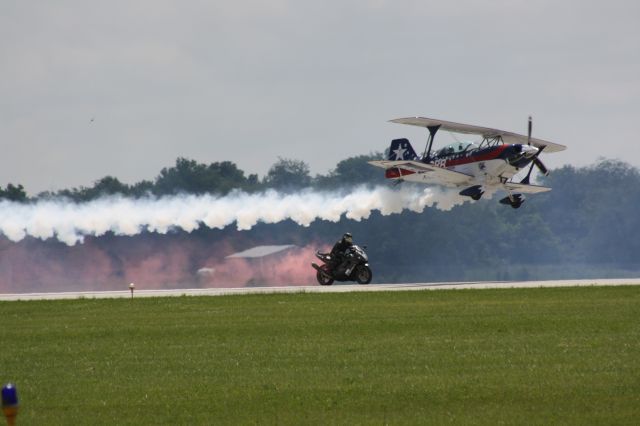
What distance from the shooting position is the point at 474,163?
52031 mm

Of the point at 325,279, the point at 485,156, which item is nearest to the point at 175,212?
the point at 325,279

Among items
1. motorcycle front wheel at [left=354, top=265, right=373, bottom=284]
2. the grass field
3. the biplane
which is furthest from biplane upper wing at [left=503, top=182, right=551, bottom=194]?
the grass field

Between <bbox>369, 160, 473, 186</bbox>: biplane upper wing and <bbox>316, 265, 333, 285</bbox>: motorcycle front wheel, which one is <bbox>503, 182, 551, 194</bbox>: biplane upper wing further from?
<bbox>316, 265, 333, 285</bbox>: motorcycle front wheel

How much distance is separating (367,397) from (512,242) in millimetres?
102947

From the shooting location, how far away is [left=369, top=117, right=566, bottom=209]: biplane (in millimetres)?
51469

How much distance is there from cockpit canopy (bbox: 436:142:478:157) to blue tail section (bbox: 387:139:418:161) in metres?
2.46

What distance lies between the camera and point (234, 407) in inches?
670

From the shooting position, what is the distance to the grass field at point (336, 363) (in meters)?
16.5

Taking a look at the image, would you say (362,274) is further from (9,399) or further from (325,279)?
(9,399)

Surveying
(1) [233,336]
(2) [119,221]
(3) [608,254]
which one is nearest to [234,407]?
(1) [233,336]

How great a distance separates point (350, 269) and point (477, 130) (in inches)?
470

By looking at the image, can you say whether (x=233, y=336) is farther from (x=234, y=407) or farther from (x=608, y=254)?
(x=608, y=254)

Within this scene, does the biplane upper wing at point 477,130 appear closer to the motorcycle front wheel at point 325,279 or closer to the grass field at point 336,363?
the motorcycle front wheel at point 325,279

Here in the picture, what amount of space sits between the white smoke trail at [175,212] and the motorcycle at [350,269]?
Result: 11400 mm
